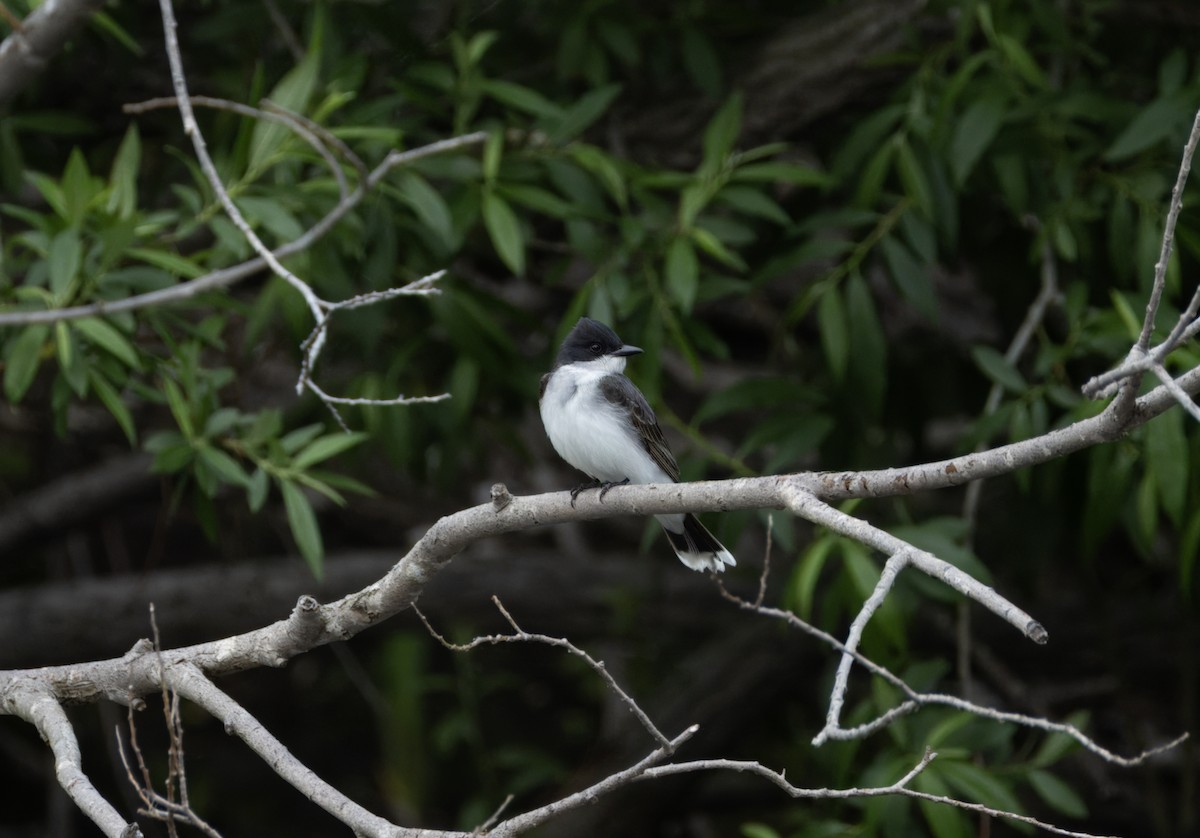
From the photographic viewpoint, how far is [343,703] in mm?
8031

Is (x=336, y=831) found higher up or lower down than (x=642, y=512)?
lower down

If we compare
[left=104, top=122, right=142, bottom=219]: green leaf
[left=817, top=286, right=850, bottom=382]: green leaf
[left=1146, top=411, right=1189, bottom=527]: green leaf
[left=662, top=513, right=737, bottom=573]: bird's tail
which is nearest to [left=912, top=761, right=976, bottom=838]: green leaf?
[left=662, top=513, right=737, bottom=573]: bird's tail

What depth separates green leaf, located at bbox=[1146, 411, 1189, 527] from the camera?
3.84m

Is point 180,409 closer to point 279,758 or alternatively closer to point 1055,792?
point 279,758

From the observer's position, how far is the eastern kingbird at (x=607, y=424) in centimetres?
419

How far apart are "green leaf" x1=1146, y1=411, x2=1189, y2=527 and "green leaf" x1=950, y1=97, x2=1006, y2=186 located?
3.20ft

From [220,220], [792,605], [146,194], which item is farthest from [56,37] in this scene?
[792,605]

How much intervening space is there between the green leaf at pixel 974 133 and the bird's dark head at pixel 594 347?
45.2 inches

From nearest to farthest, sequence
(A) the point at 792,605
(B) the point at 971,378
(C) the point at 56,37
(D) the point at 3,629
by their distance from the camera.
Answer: (C) the point at 56,37
(A) the point at 792,605
(B) the point at 971,378
(D) the point at 3,629

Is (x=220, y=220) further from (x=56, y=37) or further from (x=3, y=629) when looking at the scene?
(x=3, y=629)

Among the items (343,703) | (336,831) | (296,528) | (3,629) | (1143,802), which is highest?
(296,528)

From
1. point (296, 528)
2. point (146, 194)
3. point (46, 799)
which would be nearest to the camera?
point (296, 528)

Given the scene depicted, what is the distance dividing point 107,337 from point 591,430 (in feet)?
4.56

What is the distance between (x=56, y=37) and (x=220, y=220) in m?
0.71
